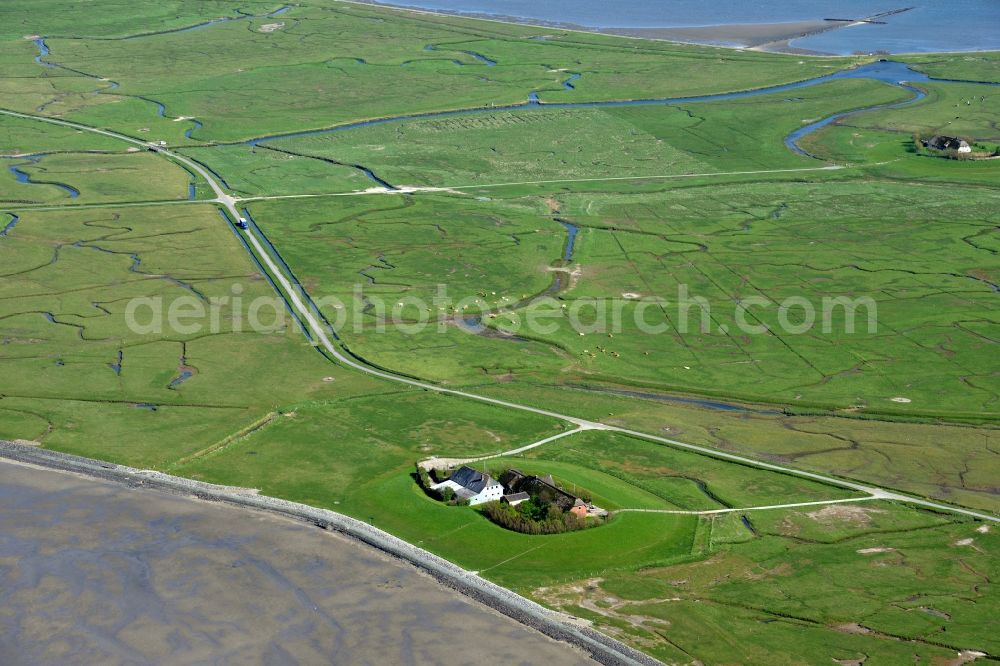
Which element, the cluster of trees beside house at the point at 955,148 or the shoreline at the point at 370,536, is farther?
the cluster of trees beside house at the point at 955,148

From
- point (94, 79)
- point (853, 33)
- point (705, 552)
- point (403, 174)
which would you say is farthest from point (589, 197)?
point (853, 33)

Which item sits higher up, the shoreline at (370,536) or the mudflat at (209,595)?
the shoreline at (370,536)

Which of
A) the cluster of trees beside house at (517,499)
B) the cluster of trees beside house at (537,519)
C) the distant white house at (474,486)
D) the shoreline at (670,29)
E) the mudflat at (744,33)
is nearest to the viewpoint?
the cluster of trees beside house at (537,519)

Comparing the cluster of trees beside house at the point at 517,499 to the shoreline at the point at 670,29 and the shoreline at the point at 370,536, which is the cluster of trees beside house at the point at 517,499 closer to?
the shoreline at the point at 370,536

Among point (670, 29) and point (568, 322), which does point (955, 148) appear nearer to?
point (568, 322)

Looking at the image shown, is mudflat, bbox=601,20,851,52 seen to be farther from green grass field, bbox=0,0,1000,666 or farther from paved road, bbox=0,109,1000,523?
paved road, bbox=0,109,1000,523

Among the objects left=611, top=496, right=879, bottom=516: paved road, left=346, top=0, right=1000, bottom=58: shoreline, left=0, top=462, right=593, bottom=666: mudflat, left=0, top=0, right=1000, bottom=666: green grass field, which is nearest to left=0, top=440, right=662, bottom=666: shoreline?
left=0, top=462, right=593, bottom=666: mudflat

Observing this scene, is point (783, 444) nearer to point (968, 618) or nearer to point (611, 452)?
point (611, 452)

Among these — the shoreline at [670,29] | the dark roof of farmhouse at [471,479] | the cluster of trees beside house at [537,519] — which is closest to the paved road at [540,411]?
the dark roof of farmhouse at [471,479]
